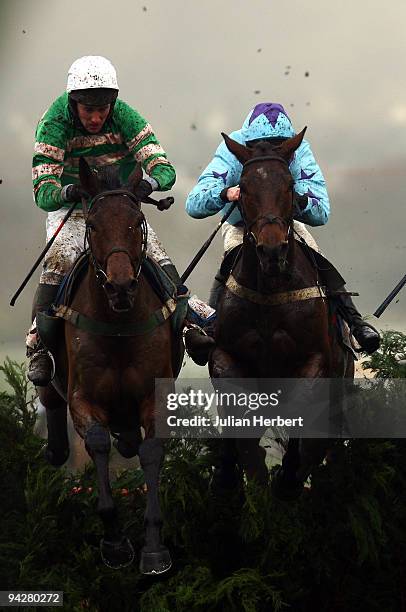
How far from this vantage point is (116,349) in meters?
7.69

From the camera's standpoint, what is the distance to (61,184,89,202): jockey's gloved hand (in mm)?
7680

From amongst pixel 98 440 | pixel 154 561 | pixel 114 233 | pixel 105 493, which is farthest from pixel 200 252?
pixel 154 561

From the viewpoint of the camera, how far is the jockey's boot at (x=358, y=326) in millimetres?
9000

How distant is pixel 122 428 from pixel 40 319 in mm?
1181

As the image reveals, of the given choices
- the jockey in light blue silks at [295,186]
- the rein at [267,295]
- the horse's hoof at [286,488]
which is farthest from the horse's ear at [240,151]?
the horse's hoof at [286,488]

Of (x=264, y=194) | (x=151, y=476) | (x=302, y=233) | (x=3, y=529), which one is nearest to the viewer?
(x=151, y=476)

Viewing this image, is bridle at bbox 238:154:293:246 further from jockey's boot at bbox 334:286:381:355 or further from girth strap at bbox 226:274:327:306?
jockey's boot at bbox 334:286:381:355

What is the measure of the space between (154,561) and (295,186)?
384 cm

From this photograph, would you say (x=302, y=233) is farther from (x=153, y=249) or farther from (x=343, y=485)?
(x=343, y=485)

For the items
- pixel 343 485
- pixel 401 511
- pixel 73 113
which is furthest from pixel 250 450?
pixel 73 113

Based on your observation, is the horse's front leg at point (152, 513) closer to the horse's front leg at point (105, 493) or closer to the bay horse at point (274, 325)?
Result: the horse's front leg at point (105, 493)

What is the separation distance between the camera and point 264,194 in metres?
7.89

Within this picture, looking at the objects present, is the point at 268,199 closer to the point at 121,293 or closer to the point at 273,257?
the point at 273,257

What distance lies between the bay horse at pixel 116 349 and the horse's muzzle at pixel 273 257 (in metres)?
0.94
